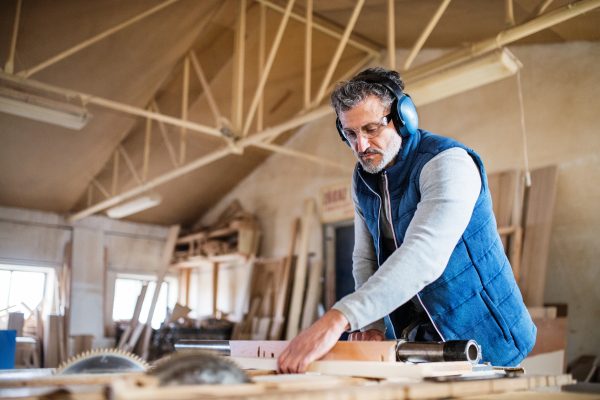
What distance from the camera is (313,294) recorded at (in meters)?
9.38

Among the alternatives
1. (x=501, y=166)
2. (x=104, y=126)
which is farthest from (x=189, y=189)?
(x=501, y=166)

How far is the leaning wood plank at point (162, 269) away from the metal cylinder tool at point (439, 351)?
10.0 m

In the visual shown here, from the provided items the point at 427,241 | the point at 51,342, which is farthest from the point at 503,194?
the point at 51,342

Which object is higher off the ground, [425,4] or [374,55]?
[374,55]

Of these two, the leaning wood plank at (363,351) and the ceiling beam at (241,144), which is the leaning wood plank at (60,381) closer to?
the leaning wood plank at (363,351)

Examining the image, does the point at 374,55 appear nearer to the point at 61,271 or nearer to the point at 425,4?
the point at 425,4

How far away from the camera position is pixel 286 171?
11.1 m

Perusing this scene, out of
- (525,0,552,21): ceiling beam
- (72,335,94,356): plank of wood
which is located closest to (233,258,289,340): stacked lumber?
(72,335,94,356): plank of wood

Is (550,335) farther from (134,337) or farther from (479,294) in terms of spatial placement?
(134,337)

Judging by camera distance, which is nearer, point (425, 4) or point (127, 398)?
point (127, 398)

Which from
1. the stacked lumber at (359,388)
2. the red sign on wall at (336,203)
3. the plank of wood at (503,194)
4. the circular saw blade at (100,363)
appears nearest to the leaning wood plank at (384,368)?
the stacked lumber at (359,388)

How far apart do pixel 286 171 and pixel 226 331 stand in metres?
3.58

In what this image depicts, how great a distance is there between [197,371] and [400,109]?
1480 mm

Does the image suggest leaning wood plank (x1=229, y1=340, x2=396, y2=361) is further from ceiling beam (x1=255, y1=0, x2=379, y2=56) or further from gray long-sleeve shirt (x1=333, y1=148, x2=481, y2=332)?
ceiling beam (x1=255, y1=0, x2=379, y2=56)
